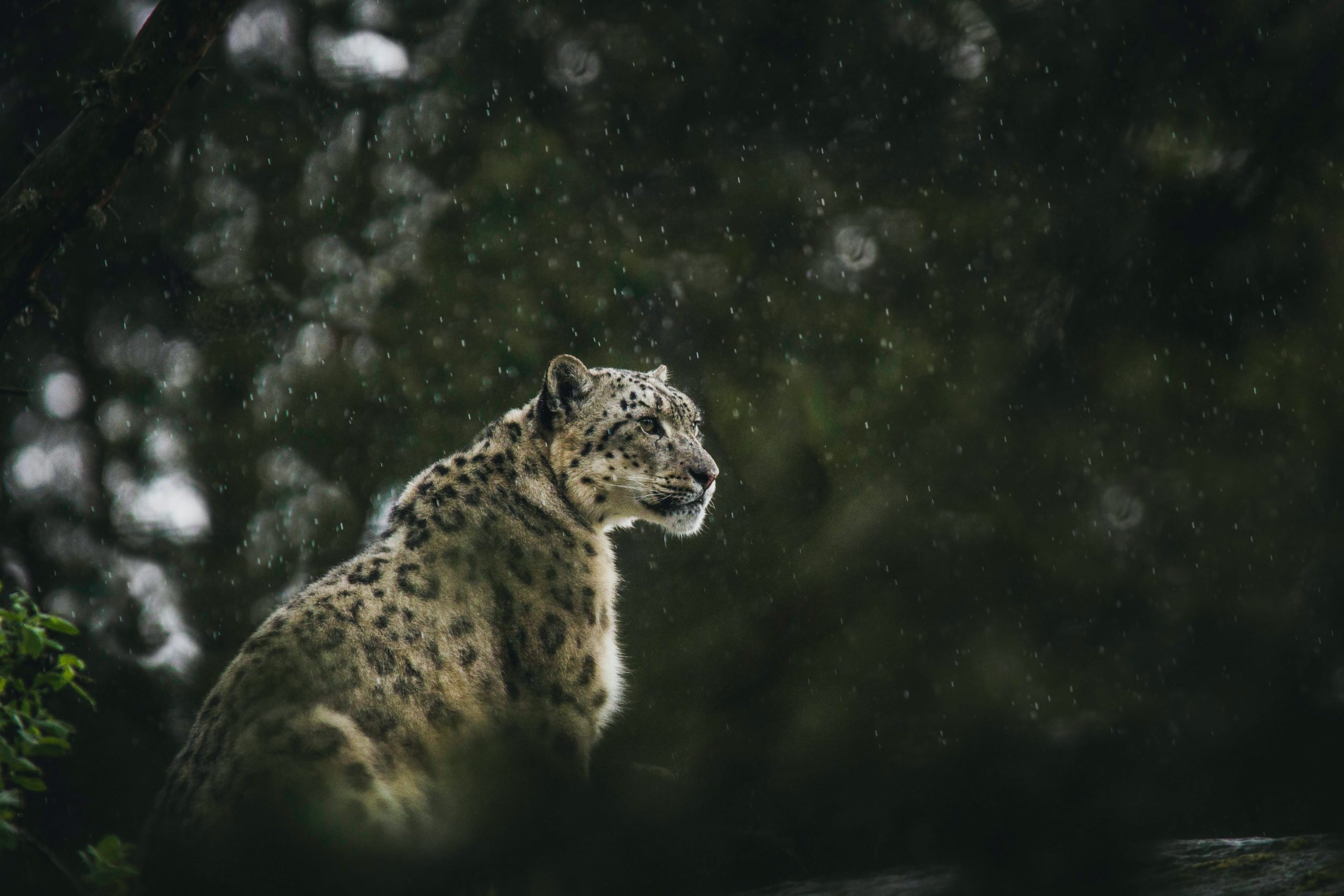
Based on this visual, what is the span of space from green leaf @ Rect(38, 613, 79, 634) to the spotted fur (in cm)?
74

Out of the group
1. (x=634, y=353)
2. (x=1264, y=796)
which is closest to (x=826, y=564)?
(x=634, y=353)

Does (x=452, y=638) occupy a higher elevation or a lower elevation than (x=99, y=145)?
lower

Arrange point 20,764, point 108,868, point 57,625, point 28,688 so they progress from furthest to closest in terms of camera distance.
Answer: point 28,688 < point 57,625 < point 20,764 < point 108,868

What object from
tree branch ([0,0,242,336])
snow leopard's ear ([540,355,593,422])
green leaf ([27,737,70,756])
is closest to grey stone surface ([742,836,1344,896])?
green leaf ([27,737,70,756])

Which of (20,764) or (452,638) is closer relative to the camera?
(20,764)

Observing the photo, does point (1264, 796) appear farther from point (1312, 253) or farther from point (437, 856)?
point (437, 856)

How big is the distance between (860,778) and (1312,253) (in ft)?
28.5

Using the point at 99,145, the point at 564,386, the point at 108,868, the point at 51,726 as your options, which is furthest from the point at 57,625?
the point at 564,386

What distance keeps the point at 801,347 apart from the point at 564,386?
25.1 feet

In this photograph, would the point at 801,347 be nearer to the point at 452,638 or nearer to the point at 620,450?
the point at 620,450

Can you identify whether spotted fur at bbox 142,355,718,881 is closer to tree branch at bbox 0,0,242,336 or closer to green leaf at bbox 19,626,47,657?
green leaf at bbox 19,626,47,657

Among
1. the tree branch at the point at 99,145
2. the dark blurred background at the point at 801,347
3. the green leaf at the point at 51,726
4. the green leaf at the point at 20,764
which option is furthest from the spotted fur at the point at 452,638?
the dark blurred background at the point at 801,347

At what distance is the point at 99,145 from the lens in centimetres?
487

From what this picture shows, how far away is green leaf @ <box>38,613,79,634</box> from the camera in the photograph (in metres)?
4.40
